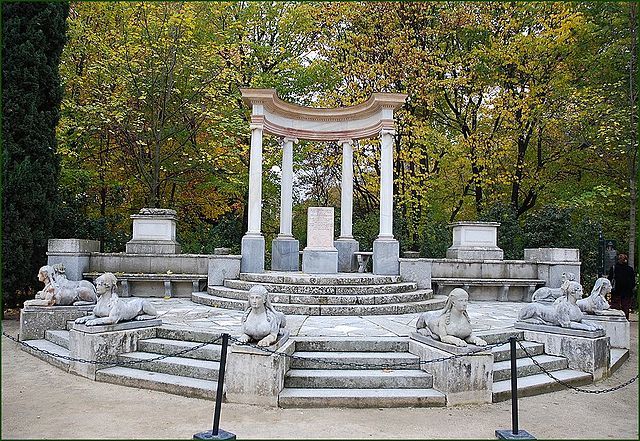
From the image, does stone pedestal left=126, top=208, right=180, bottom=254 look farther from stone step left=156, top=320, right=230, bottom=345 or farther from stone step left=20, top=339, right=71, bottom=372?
stone step left=156, top=320, right=230, bottom=345

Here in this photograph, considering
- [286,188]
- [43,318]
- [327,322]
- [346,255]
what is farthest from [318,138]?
[43,318]

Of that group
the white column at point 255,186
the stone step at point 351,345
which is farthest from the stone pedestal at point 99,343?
the white column at point 255,186

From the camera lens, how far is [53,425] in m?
5.30

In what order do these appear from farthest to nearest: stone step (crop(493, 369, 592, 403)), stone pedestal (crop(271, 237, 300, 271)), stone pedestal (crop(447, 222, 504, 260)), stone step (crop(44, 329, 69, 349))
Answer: stone pedestal (crop(271, 237, 300, 271)) → stone pedestal (crop(447, 222, 504, 260)) → stone step (crop(44, 329, 69, 349)) → stone step (crop(493, 369, 592, 403))

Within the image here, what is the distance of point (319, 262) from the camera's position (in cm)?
1316

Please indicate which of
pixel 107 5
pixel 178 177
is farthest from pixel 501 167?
pixel 107 5

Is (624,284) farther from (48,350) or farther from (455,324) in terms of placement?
(48,350)

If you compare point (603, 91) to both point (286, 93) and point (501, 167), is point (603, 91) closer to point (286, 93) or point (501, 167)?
point (501, 167)

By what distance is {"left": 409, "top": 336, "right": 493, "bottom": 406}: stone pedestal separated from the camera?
6.14 metres

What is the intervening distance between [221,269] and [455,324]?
7.00 metres

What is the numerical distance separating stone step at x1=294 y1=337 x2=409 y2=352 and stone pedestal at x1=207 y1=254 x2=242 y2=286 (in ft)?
17.7

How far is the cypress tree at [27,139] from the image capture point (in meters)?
11.8

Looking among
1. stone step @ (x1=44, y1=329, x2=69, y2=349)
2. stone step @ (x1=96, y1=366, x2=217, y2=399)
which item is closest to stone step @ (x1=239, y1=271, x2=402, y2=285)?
stone step @ (x1=44, y1=329, x2=69, y2=349)

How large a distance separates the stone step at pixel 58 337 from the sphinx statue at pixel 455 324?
5868 mm
